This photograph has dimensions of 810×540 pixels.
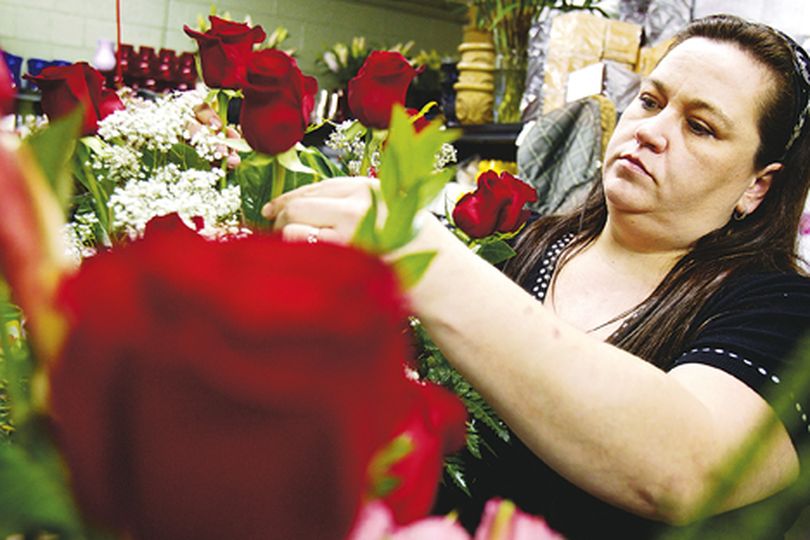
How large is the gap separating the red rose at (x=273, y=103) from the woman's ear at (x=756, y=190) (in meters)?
0.98

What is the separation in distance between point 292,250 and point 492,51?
2660mm

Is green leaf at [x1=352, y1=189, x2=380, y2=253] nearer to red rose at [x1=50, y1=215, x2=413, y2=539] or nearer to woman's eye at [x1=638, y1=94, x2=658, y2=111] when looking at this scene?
red rose at [x1=50, y1=215, x2=413, y2=539]

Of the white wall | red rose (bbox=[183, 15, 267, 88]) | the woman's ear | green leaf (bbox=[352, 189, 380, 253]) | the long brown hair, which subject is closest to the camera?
green leaf (bbox=[352, 189, 380, 253])

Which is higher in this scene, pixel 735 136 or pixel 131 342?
pixel 131 342

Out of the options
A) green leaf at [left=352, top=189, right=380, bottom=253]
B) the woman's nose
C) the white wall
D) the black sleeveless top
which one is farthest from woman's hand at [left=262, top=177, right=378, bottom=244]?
the white wall

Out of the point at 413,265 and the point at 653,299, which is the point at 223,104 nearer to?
the point at 413,265

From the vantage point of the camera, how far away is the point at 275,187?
1.79 ft

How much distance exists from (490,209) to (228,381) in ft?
1.78

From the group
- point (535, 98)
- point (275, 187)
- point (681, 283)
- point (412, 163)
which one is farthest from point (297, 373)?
point (535, 98)

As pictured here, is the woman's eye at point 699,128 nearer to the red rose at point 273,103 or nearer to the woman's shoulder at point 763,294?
the woman's shoulder at point 763,294

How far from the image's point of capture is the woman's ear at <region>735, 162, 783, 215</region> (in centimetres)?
129

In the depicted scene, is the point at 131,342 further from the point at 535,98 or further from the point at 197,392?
the point at 535,98

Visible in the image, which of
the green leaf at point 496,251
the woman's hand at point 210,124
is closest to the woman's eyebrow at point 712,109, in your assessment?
the green leaf at point 496,251

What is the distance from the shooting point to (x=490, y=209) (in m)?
0.66
